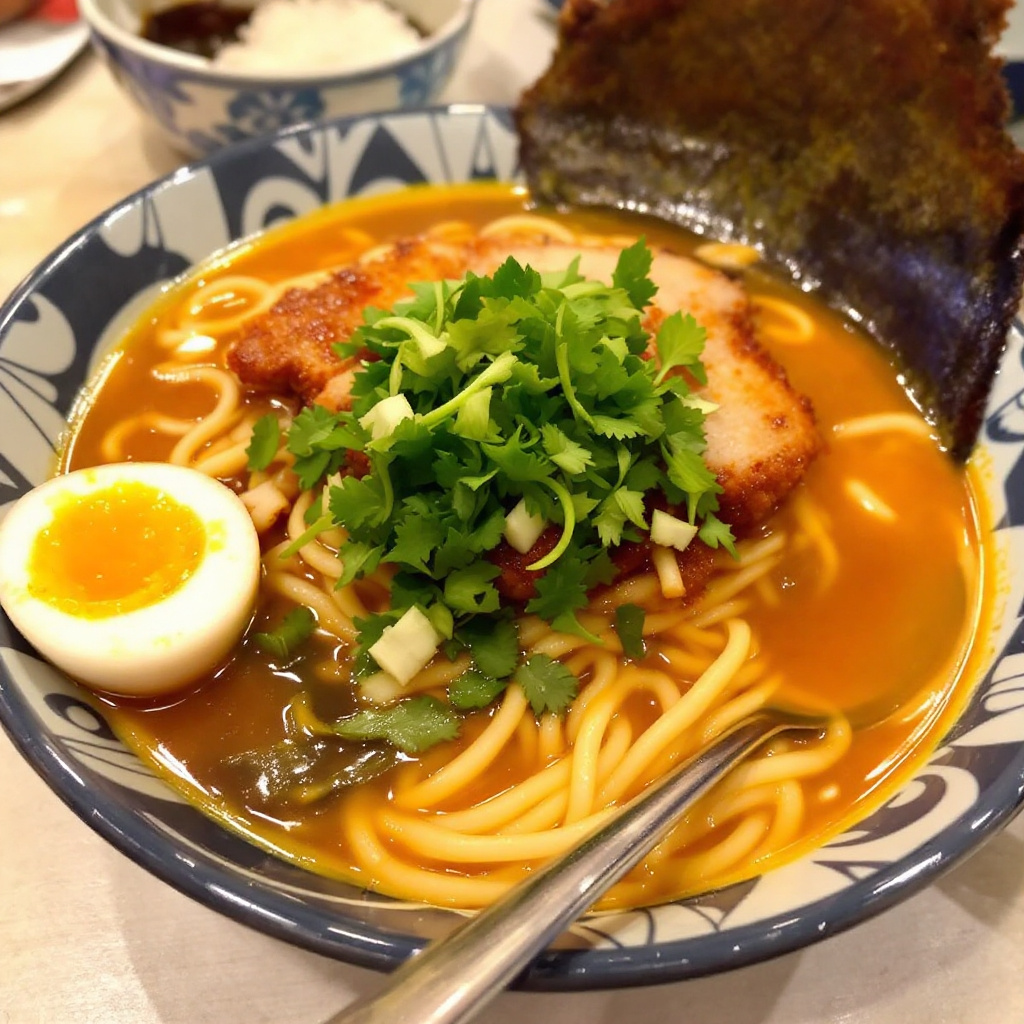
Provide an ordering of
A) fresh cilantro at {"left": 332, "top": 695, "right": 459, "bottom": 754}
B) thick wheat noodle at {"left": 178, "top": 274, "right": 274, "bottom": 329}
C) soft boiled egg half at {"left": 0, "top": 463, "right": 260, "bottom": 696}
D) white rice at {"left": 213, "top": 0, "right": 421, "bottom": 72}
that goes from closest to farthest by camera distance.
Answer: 1. soft boiled egg half at {"left": 0, "top": 463, "right": 260, "bottom": 696}
2. fresh cilantro at {"left": 332, "top": 695, "right": 459, "bottom": 754}
3. thick wheat noodle at {"left": 178, "top": 274, "right": 274, "bottom": 329}
4. white rice at {"left": 213, "top": 0, "right": 421, "bottom": 72}

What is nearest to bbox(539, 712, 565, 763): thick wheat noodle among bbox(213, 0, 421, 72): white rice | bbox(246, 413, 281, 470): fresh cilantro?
bbox(246, 413, 281, 470): fresh cilantro

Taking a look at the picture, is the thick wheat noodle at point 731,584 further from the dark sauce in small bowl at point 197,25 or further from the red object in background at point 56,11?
the red object in background at point 56,11

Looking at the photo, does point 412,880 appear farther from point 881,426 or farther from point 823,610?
point 881,426

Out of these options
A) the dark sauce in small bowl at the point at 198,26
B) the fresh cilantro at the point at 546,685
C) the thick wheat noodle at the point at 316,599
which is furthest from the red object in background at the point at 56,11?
the fresh cilantro at the point at 546,685

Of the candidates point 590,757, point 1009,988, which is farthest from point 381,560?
point 1009,988

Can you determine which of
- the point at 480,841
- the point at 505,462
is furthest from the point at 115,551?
the point at 480,841

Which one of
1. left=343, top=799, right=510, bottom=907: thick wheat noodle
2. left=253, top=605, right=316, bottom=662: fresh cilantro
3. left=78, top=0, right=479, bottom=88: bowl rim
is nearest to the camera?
left=343, top=799, right=510, bottom=907: thick wheat noodle

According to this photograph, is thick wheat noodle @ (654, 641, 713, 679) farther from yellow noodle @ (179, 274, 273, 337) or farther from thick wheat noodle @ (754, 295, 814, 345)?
yellow noodle @ (179, 274, 273, 337)
